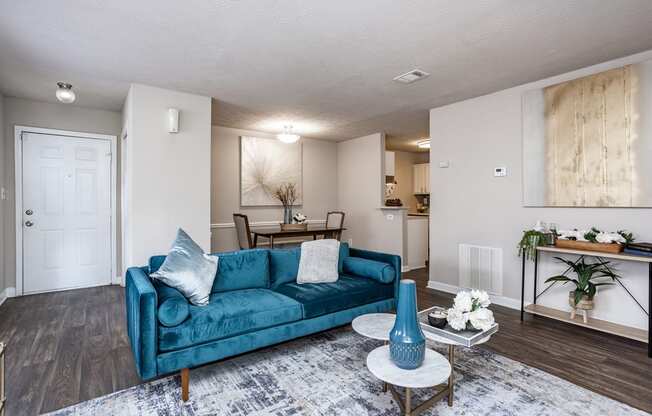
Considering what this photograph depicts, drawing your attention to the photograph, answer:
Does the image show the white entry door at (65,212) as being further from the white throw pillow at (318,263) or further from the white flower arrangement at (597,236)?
the white flower arrangement at (597,236)

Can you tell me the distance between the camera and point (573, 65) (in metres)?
3.12

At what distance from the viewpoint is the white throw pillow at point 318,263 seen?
3078mm

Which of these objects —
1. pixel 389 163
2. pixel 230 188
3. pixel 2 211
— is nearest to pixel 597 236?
pixel 389 163

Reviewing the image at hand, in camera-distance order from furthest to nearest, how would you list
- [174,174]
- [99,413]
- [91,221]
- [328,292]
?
1. [91,221]
2. [174,174]
3. [328,292]
4. [99,413]

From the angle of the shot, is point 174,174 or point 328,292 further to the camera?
point 174,174

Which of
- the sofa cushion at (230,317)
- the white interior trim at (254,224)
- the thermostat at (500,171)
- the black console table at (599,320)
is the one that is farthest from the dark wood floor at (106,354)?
the white interior trim at (254,224)

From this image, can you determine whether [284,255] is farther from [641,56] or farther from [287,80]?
[641,56]

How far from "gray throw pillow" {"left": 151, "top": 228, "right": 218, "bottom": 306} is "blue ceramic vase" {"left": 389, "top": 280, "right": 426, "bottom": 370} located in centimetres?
140

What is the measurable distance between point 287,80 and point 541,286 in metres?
3.46

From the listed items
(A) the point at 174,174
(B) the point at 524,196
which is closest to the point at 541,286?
(B) the point at 524,196

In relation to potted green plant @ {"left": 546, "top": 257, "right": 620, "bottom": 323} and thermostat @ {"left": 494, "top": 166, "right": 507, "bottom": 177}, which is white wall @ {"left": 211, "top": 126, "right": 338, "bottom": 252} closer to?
thermostat @ {"left": 494, "top": 166, "right": 507, "bottom": 177}

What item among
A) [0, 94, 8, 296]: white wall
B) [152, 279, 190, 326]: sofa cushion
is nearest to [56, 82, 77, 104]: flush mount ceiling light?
[0, 94, 8, 296]: white wall

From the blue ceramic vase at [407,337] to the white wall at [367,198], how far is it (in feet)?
13.4

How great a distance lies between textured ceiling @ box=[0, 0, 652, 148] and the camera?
221cm
